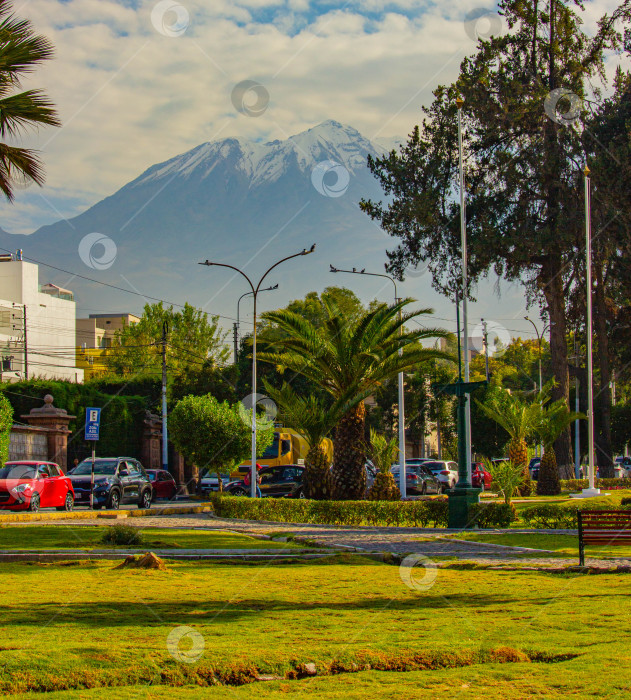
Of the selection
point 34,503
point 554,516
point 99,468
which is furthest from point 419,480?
point 34,503

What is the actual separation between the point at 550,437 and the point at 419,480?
5.62 metres

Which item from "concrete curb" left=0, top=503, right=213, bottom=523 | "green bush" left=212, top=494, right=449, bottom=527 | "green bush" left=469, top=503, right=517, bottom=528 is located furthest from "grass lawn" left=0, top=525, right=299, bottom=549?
"green bush" left=469, top=503, right=517, bottom=528

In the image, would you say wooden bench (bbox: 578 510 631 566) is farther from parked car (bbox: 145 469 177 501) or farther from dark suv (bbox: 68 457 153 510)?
parked car (bbox: 145 469 177 501)

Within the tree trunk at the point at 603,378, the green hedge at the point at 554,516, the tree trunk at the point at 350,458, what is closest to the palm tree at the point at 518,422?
the tree trunk at the point at 350,458

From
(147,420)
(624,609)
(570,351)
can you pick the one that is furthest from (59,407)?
(570,351)

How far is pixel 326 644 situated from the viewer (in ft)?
23.3

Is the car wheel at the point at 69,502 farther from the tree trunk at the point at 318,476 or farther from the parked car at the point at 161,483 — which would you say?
the tree trunk at the point at 318,476

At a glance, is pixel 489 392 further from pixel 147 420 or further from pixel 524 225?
pixel 147 420

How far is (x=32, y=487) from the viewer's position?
26.5m

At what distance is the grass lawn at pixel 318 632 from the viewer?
19.3ft

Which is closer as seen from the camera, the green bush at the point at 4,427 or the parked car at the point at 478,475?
the green bush at the point at 4,427

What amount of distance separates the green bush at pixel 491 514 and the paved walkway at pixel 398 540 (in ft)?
3.29

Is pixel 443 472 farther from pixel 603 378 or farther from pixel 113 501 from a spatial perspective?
pixel 113 501

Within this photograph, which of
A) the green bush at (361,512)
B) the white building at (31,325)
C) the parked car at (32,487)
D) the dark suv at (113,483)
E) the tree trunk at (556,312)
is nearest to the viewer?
the green bush at (361,512)
